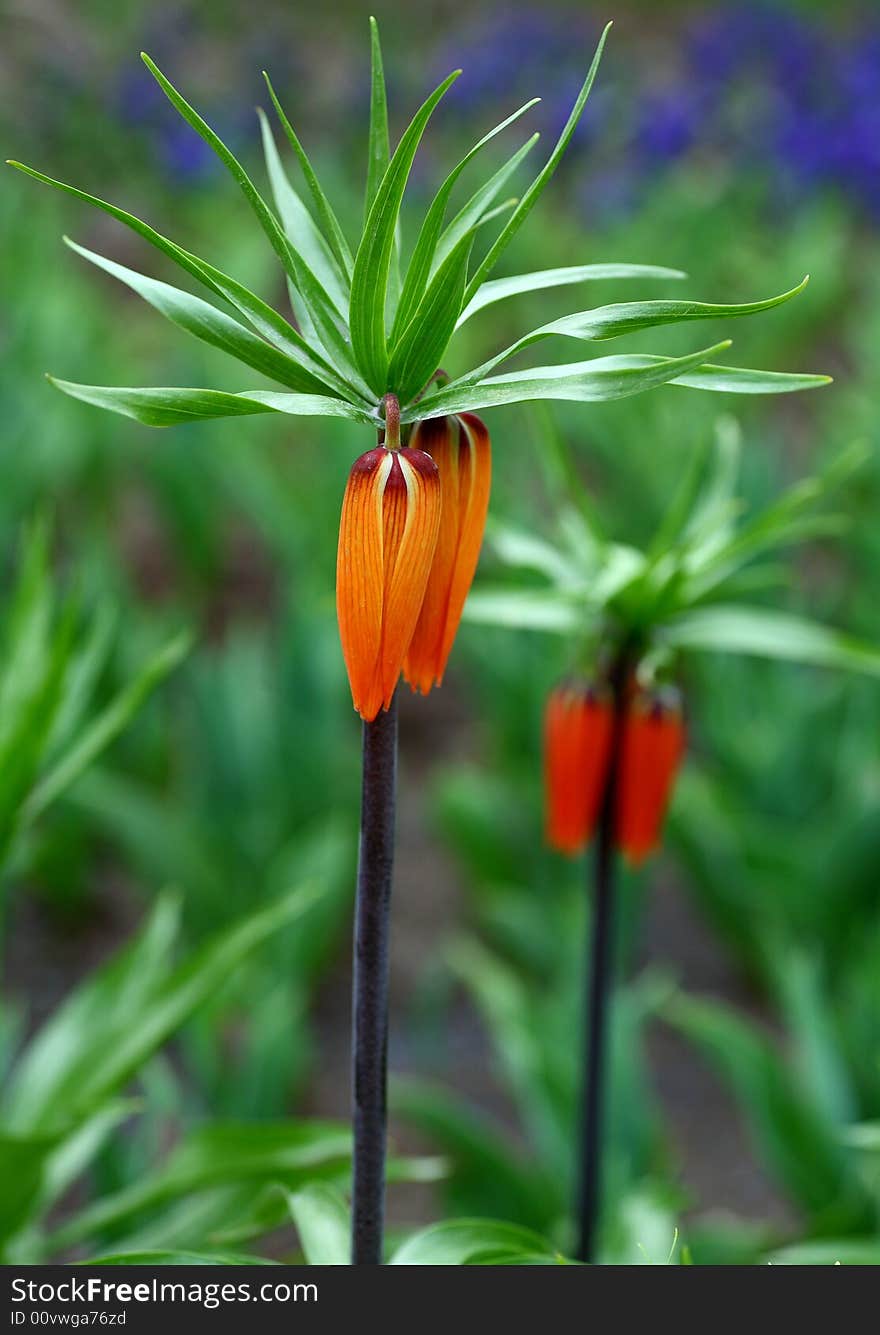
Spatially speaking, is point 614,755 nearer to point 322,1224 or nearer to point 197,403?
point 322,1224

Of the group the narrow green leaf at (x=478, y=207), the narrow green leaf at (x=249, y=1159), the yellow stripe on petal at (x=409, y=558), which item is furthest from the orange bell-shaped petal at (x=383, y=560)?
the narrow green leaf at (x=249, y=1159)

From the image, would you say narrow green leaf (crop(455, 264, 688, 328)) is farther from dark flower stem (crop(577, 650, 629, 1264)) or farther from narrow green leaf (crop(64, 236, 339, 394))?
dark flower stem (crop(577, 650, 629, 1264))

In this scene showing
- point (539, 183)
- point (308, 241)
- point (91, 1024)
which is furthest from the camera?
point (91, 1024)

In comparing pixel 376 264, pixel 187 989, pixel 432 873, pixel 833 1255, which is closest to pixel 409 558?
pixel 376 264

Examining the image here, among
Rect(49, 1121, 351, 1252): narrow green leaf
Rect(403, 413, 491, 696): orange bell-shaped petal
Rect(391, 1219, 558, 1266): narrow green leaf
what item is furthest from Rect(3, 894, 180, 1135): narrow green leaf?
Rect(403, 413, 491, 696): orange bell-shaped petal

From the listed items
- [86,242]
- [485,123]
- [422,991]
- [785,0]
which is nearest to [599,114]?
[485,123]
